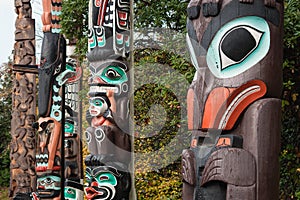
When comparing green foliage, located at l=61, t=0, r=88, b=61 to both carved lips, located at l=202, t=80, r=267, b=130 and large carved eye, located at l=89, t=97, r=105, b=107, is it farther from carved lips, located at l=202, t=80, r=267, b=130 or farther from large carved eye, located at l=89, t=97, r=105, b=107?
carved lips, located at l=202, t=80, r=267, b=130

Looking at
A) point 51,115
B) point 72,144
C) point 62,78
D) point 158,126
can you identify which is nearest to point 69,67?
point 62,78

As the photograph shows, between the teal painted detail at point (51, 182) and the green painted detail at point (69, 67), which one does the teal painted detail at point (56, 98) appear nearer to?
the green painted detail at point (69, 67)

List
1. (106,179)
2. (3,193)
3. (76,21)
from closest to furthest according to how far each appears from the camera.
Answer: (106,179)
(76,21)
(3,193)

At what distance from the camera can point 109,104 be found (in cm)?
662

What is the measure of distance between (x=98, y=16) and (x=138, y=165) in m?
4.11

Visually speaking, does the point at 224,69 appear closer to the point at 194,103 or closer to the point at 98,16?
the point at 194,103

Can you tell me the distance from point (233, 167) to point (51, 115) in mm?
4748

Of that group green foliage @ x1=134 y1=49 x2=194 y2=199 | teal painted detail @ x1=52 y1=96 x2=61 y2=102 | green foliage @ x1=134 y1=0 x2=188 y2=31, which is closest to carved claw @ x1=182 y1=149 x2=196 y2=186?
green foliage @ x1=134 y1=49 x2=194 y2=199

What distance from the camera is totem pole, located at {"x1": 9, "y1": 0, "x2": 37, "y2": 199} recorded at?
403 inches

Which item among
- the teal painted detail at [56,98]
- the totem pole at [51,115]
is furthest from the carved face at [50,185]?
the teal painted detail at [56,98]

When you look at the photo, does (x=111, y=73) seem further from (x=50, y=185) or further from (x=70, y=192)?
(x=70, y=192)

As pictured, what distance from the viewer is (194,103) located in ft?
15.6

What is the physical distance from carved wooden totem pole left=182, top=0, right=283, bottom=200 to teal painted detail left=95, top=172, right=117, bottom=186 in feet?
5.99

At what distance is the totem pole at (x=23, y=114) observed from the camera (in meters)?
10.2
